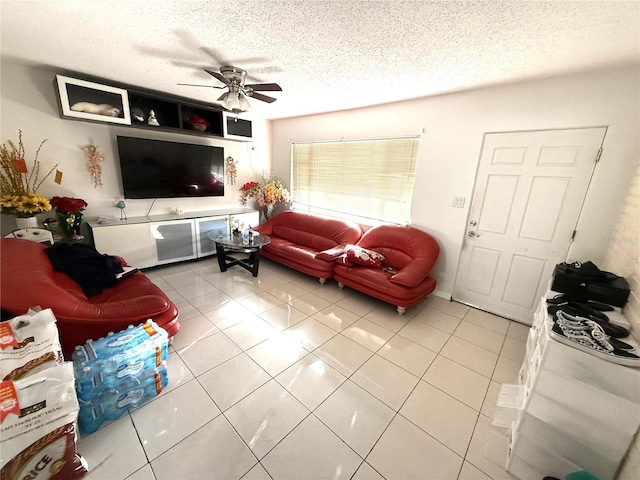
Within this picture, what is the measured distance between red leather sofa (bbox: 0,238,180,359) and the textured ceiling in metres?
1.61

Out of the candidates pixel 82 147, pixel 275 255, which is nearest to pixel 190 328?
pixel 275 255

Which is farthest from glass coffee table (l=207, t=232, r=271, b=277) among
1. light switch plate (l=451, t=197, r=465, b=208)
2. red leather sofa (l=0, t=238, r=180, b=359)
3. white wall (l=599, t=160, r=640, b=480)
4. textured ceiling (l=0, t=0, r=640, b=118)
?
white wall (l=599, t=160, r=640, b=480)

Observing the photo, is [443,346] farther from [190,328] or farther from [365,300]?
[190,328]

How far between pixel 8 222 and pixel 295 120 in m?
3.98

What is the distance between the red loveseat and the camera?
2.69 meters

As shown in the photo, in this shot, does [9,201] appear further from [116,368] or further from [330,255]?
[330,255]

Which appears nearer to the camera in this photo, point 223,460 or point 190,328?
point 223,460

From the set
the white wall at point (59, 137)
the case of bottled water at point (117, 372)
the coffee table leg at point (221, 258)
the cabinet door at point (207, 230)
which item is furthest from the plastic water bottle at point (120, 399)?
the white wall at point (59, 137)

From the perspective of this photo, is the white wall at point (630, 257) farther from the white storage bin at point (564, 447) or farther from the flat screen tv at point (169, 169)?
the flat screen tv at point (169, 169)

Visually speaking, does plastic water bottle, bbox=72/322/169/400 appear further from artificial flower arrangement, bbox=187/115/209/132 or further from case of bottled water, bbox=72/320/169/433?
artificial flower arrangement, bbox=187/115/209/132

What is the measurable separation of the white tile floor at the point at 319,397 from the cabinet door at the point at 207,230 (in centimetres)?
115

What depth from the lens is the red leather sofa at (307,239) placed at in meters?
3.36

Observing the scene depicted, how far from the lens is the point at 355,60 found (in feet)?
7.00

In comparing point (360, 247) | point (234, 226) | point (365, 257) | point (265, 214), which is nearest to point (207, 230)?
point (234, 226)
